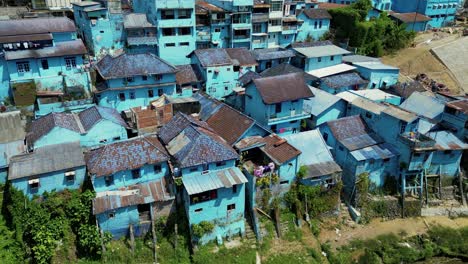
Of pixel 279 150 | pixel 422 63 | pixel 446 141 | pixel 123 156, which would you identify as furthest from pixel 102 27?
pixel 422 63

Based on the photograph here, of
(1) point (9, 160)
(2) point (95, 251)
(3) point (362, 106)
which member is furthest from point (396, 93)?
(1) point (9, 160)

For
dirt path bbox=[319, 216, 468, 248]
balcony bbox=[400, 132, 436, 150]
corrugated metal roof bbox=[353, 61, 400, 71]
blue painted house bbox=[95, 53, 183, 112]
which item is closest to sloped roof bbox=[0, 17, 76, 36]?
blue painted house bbox=[95, 53, 183, 112]

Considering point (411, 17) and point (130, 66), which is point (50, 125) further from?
point (411, 17)

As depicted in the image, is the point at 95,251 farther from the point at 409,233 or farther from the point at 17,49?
the point at 409,233

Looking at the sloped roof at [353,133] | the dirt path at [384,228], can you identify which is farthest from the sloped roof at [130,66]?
the dirt path at [384,228]

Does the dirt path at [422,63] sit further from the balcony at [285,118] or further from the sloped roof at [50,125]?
the sloped roof at [50,125]

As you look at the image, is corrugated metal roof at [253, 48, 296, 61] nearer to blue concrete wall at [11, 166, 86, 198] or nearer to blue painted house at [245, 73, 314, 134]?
blue painted house at [245, 73, 314, 134]
